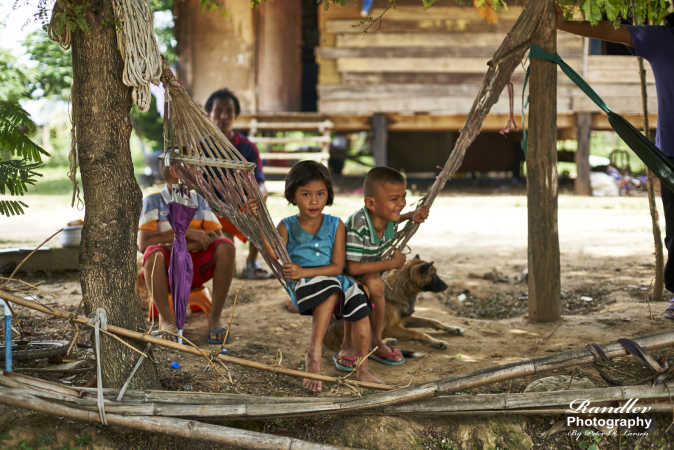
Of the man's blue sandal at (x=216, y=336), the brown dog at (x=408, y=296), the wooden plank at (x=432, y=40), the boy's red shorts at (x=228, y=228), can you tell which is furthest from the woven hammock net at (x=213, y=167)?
the wooden plank at (x=432, y=40)

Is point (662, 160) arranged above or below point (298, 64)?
below

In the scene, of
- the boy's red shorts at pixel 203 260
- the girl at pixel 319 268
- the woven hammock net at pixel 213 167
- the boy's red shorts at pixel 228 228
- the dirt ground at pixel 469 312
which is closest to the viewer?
the woven hammock net at pixel 213 167

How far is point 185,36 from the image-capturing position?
1070 cm

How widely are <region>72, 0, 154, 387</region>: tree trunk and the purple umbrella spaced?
48 centimetres

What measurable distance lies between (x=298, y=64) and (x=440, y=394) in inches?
393

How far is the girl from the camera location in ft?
9.35

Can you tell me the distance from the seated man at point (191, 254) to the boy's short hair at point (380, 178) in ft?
2.95

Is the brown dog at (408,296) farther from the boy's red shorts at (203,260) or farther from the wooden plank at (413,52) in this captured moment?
the wooden plank at (413,52)

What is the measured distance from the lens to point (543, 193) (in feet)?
12.1

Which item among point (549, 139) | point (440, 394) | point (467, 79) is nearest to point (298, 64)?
point (467, 79)

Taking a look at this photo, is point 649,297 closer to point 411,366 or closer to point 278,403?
point 411,366

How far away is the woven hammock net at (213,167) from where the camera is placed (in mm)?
2598

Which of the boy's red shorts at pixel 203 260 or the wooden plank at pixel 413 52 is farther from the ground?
the wooden plank at pixel 413 52

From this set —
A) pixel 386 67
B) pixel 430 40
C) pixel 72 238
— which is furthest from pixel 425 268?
pixel 430 40
